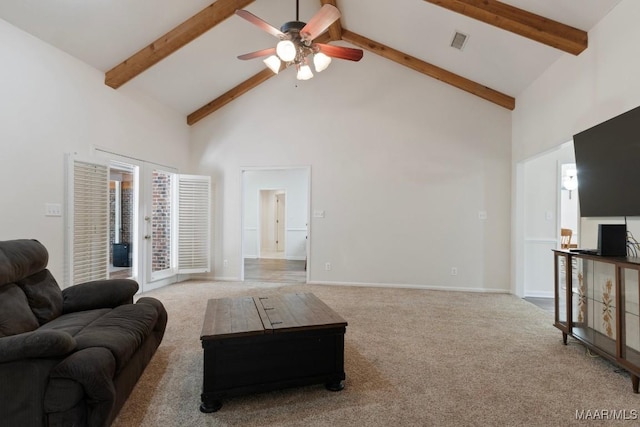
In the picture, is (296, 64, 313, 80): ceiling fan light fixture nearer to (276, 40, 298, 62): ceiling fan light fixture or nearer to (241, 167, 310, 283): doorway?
(276, 40, 298, 62): ceiling fan light fixture

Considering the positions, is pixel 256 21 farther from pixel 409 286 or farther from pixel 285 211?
pixel 285 211

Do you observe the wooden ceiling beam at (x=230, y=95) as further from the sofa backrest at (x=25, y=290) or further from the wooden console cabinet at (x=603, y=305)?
the wooden console cabinet at (x=603, y=305)

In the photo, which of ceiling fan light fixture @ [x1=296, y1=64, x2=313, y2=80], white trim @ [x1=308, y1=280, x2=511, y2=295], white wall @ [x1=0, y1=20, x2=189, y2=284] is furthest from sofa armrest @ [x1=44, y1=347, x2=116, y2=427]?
white trim @ [x1=308, y1=280, x2=511, y2=295]

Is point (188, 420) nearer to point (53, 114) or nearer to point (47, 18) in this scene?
point (53, 114)

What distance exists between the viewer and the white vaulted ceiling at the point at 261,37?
311 centimetres

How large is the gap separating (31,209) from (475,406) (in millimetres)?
4176

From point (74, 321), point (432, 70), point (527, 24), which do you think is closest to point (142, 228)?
point (74, 321)

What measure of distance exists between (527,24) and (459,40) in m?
0.93

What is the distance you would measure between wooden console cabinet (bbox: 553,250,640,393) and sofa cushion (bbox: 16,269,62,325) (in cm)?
414

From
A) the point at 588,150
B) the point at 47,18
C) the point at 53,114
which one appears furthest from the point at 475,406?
the point at 47,18

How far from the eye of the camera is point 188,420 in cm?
184

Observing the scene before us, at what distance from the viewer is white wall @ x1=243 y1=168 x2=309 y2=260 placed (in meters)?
9.41

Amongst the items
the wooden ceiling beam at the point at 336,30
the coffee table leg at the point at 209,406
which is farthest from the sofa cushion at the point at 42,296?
the wooden ceiling beam at the point at 336,30

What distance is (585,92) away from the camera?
318cm
